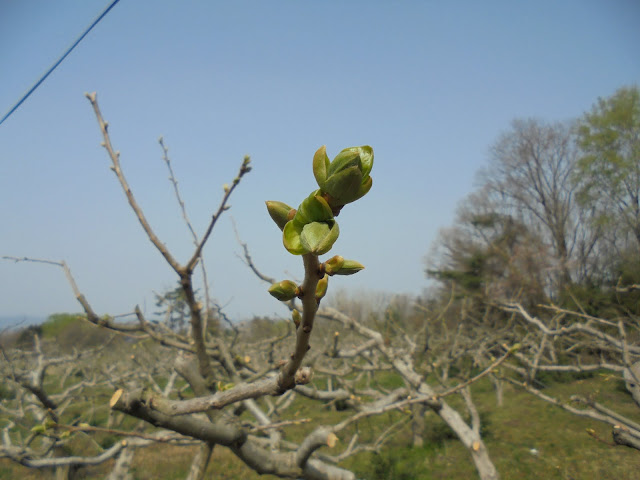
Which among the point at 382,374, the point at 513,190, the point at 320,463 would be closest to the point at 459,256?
the point at 513,190

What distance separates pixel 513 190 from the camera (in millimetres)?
23391

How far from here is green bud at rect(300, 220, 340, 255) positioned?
0.49 metres

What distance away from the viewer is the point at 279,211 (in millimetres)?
594

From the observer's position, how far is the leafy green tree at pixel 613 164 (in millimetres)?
15250

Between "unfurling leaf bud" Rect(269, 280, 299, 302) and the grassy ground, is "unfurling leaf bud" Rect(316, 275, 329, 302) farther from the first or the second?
the grassy ground

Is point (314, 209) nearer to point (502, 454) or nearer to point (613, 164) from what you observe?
point (502, 454)

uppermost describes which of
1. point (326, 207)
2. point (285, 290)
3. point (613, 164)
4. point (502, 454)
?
point (613, 164)

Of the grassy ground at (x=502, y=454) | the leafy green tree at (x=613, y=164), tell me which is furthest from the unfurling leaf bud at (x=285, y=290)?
the leafy green tree at (x=613, y=164)

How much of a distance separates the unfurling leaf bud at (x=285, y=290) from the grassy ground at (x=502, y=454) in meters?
5.49

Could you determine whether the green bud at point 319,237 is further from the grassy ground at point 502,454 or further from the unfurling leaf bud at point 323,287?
the grassy ground at point 502,454

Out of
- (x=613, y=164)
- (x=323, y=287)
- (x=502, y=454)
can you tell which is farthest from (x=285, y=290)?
(x=613, y=164)

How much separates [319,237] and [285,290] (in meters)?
0.16


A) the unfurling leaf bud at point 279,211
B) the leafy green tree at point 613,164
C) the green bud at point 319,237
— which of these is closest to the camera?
the green bud at point 319,237

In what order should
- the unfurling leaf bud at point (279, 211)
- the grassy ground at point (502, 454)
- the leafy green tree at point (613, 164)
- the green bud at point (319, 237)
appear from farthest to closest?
the leafy green tree at point (613, 164) < the grassy ground at point (502, 454) < the unfurling leaf bud at point (279, 211) < the green bud at point (319, 237)
